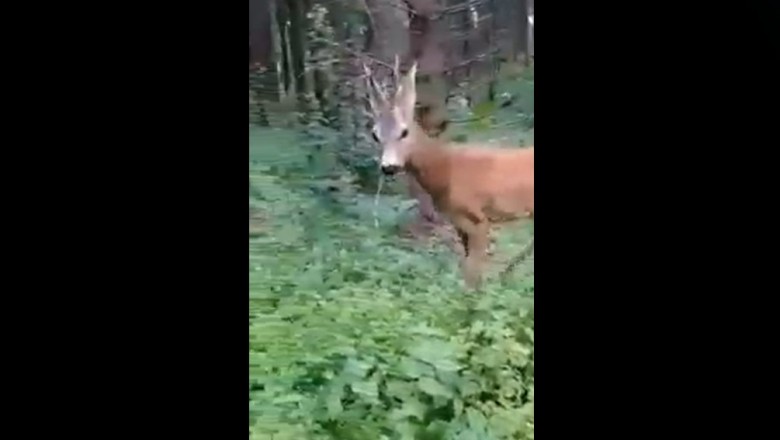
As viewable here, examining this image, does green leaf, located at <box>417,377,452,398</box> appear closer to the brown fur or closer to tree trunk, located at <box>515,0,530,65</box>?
the brown fur

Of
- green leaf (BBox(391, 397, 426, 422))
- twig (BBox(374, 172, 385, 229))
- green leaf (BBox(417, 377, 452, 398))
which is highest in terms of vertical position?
twig (BBox(374, 172, 385, 229))

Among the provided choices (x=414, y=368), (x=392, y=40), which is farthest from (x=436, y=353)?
(x=392, y=40)

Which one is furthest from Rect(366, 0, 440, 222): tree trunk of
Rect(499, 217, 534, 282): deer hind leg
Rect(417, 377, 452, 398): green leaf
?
Rect(417, 377, 452, 398): green leaf

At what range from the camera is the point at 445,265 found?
1.52 m

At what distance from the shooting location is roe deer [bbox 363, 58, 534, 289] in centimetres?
152

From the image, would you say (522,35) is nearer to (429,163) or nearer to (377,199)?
(429,163)

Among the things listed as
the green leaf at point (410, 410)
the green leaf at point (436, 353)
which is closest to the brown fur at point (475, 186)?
the green leaf at point (436, 353)

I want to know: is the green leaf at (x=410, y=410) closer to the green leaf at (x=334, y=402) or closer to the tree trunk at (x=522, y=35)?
the green leaf at (x=334, y=402)

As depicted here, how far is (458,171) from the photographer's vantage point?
153 cm

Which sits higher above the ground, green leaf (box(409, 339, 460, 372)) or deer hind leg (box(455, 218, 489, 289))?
deer hind leg (box(455, 218, 489, 289))

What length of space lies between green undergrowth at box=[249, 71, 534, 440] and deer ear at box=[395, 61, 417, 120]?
0.15 metres
